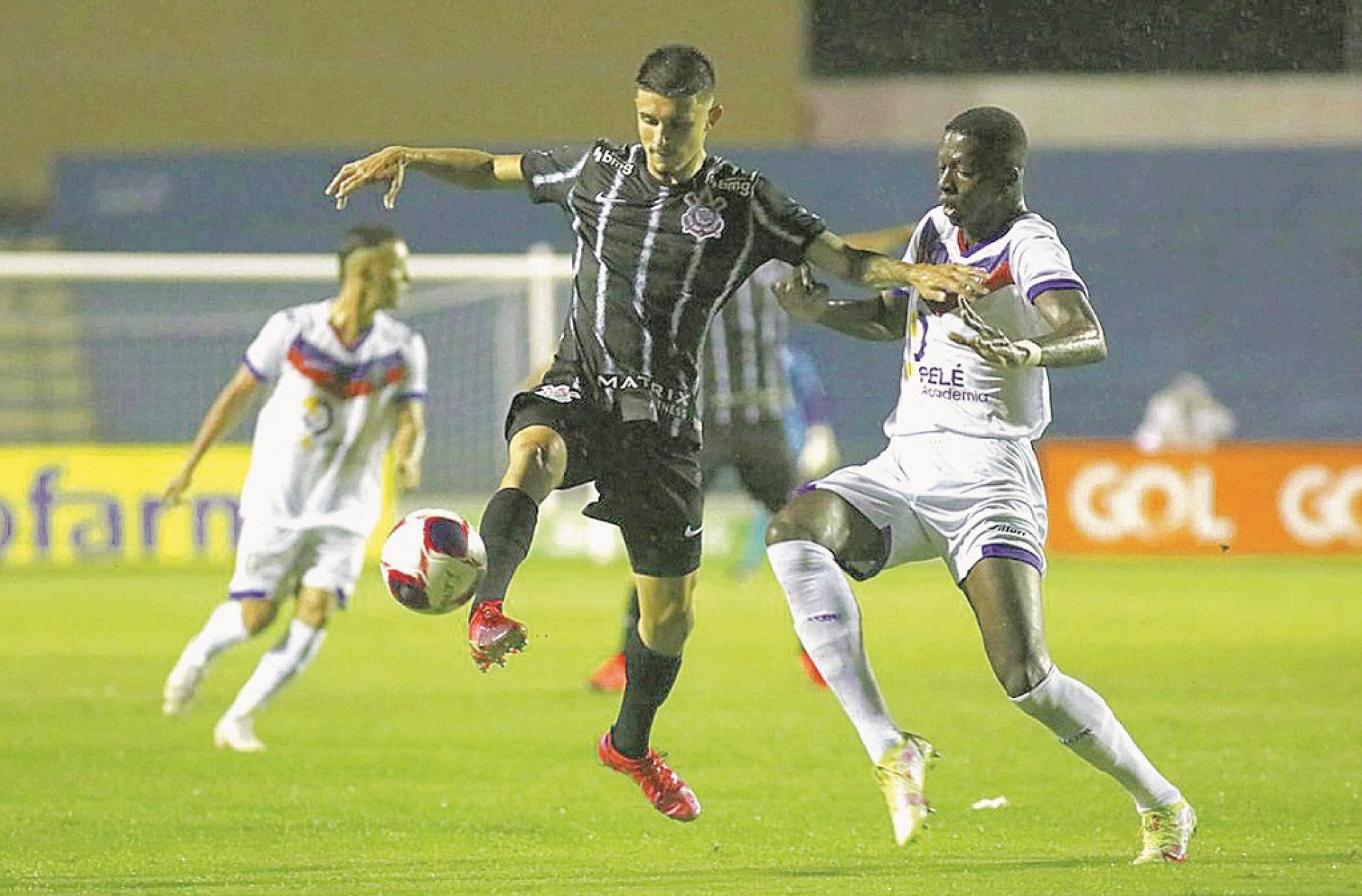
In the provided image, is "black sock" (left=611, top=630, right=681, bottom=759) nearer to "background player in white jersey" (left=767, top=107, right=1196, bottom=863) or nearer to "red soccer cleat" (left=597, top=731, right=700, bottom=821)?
"red soccer cleat" (left=597, top=731, right=700, bottom=821)

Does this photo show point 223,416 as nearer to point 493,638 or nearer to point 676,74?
point 676,74

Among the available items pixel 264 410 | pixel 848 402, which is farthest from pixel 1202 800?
pixel 848 402

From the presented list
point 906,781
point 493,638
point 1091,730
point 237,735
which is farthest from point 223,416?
point 1091,730

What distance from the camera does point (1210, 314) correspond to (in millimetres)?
26344

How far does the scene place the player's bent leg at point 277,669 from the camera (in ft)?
31.3

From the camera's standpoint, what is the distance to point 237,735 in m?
9.56

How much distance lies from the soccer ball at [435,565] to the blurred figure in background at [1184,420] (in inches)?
740

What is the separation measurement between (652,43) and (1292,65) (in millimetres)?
7231

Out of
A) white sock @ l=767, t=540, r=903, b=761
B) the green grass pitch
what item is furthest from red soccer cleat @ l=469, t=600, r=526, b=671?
white sock @ l=767, t=540, r=903, b=761

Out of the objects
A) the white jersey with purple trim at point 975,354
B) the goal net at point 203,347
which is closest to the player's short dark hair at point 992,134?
the white jersey with purple trim at point 975,354

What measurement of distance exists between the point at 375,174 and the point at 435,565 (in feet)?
4.13

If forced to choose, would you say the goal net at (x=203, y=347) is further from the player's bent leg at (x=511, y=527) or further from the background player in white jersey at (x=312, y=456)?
the player's bent leg at (x=511, y=527)

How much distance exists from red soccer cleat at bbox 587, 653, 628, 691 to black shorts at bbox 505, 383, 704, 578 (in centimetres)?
431

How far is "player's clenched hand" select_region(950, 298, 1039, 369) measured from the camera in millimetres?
6051
